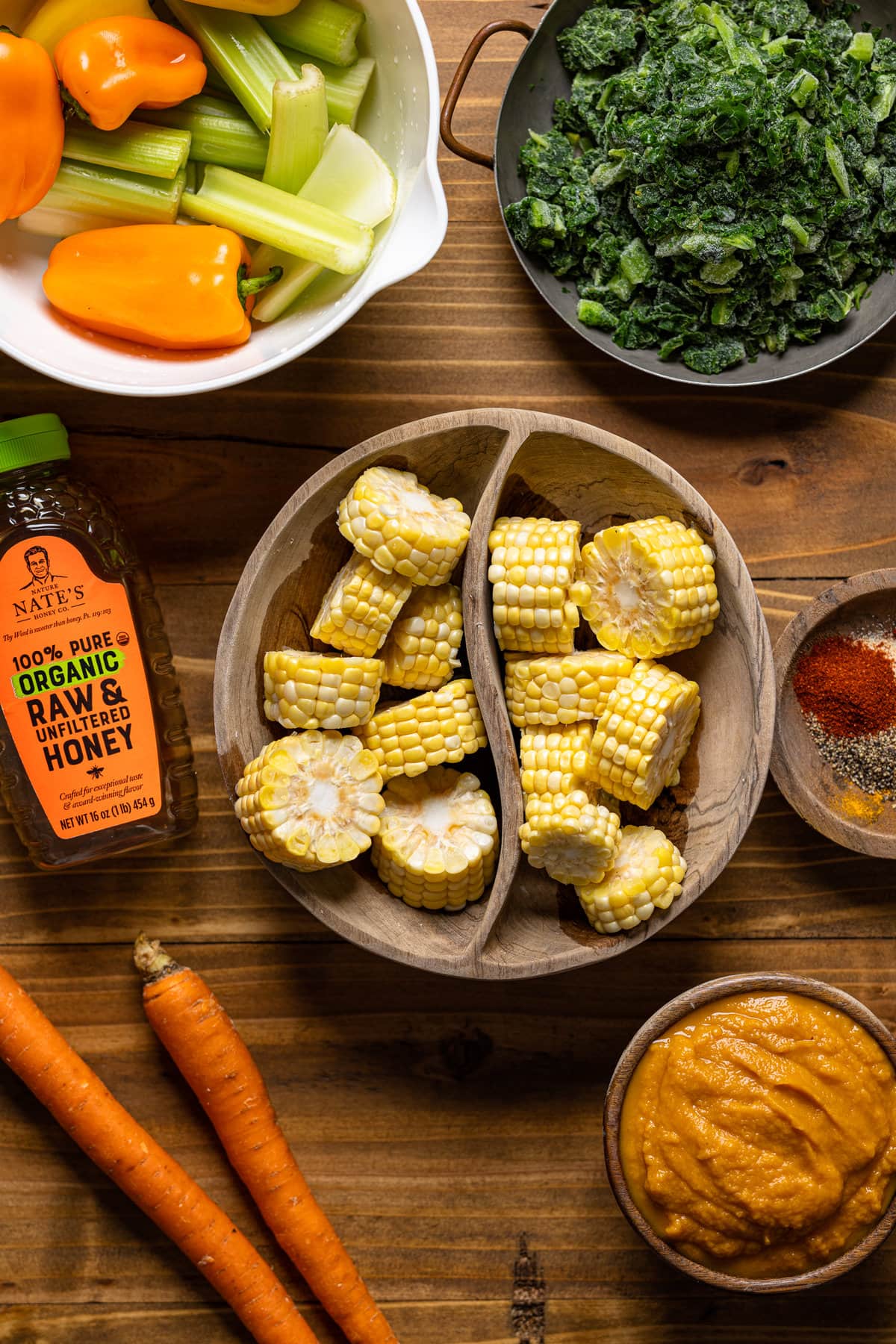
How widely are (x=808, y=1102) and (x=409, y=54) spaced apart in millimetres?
1903

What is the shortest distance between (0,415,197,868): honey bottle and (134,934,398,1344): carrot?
303mm

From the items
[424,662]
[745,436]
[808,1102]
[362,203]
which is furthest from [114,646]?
[808,1102]

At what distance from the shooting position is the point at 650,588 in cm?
170

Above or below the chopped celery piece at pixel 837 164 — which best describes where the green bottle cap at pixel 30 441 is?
below

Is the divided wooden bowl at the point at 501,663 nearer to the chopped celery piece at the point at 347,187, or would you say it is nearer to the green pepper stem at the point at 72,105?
the chopped celery piece at the point at 347,187

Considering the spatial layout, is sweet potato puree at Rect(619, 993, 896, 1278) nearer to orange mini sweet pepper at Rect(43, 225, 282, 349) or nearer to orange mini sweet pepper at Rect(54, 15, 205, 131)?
orange mini sweet pepper at Rect(43, 225, 282, 349)

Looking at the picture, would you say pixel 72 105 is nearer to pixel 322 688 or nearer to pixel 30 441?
pixel 30 441

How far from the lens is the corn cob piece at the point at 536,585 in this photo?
1692 mm

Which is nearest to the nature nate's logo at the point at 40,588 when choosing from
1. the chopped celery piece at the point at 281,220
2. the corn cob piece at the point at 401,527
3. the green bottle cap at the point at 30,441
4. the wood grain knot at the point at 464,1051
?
the green bottle cap at the point at 30,441

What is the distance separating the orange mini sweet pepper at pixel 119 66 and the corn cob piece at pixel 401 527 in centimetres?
68

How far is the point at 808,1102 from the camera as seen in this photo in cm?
177

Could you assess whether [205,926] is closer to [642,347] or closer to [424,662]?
[424,662]

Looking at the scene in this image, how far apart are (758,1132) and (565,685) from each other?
0.85 meters

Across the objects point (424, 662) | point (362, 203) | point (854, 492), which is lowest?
point (424, 662)
